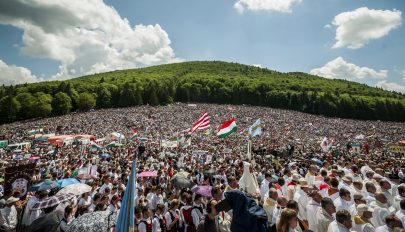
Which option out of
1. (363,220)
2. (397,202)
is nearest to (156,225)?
(363,220)

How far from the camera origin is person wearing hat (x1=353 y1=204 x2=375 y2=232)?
184 inches

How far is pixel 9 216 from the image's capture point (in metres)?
6.59

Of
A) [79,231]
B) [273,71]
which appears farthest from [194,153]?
[273,71]

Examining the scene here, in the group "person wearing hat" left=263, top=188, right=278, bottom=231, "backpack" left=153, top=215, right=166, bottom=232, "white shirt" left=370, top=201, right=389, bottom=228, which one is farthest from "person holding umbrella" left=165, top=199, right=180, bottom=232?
"white shirt" left=370, top=201, right=389, bottom=228

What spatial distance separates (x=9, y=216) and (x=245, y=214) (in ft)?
18.9

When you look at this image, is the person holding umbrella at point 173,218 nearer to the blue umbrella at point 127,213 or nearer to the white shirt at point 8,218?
the white shirt at point 8,218

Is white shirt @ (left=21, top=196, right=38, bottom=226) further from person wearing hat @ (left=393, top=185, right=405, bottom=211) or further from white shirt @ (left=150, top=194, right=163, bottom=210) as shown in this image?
person wearing hat @ (left=393, top=185, right=405, bottom=211)

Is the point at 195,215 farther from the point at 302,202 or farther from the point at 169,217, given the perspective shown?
the point at 302,202

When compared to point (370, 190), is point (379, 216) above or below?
below

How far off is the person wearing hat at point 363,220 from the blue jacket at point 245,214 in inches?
88.5

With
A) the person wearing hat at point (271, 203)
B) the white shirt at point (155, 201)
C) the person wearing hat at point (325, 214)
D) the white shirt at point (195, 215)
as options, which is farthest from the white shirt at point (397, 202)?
the white shirt at point (155, 201)

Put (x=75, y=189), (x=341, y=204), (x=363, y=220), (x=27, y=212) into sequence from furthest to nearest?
(x=75, y=189)
(x=27, y=212)
(x=341, y=204)
(x=363, y=220)

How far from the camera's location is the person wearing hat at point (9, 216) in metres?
6.43

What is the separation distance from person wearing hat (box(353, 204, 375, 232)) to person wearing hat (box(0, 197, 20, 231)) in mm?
6814
